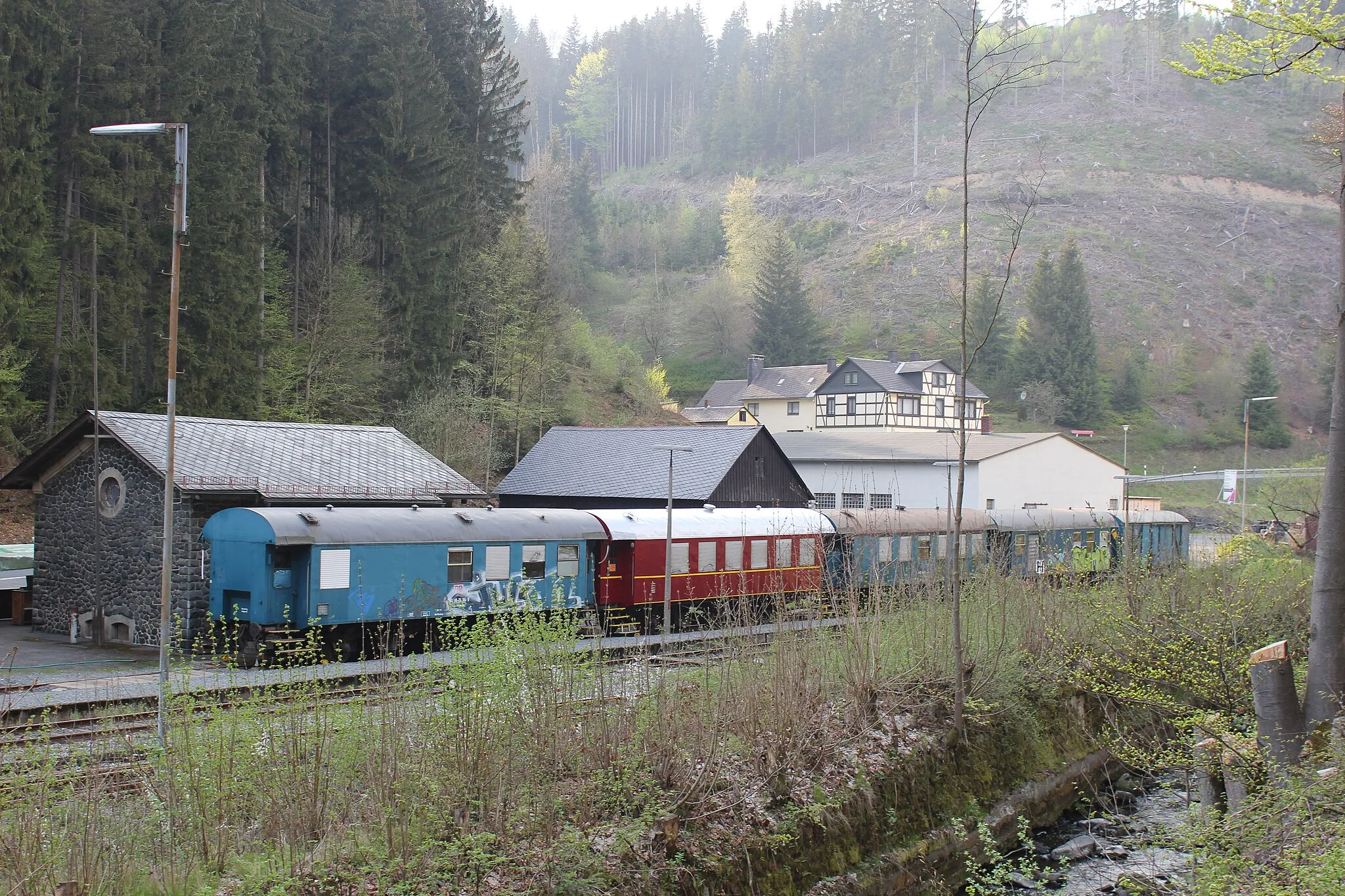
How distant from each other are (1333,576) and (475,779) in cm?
821

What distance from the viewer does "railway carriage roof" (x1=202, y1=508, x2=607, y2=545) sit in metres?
17.6

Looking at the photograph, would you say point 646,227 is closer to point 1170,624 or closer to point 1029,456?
point 1029,456

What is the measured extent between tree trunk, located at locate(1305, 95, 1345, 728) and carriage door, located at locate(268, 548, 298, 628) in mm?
14255

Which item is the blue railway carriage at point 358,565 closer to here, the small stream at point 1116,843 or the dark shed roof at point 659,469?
the small stream at point 1116,843

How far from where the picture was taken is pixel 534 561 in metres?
20.7

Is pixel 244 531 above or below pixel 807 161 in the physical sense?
below

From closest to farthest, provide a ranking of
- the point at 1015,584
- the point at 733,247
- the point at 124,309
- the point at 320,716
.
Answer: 1. the point at 320,716
2. the point at 1015,584
3. the point at 124,309
4. the point at 733,247

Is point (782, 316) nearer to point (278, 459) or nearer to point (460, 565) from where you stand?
point (278, 459)

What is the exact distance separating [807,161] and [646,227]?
29.2 meters

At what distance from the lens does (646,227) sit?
106 metres

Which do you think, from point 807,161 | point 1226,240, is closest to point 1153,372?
point 1226,240

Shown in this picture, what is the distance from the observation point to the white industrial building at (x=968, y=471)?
41812 mm

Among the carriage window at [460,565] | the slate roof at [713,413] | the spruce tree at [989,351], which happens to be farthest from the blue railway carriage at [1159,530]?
the spruce tree at [989,351]

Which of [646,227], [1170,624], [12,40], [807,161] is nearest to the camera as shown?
[1170,624]
